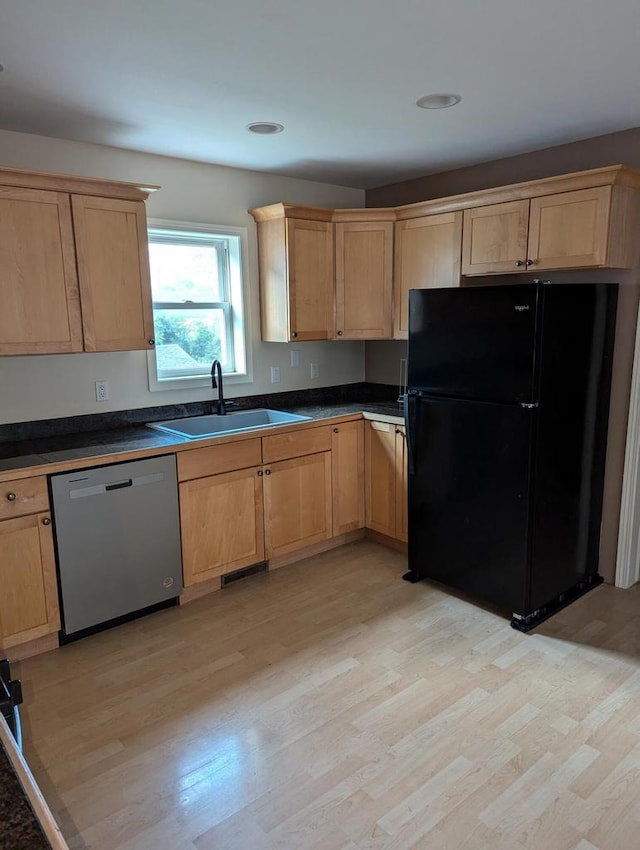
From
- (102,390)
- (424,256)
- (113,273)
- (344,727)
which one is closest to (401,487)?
(424,256)

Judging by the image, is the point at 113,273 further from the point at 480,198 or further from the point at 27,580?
the point at 480,198

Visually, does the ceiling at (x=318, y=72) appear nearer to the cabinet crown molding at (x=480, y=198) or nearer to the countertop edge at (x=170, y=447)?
the cabinet crown molding at (x=480, y=198)

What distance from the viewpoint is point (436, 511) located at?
3.14m

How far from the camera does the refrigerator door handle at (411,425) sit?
10.4 ft

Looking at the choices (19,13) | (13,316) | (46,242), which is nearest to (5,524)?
(13,316)

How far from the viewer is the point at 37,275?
8.77 ft

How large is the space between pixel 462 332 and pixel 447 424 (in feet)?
1.56

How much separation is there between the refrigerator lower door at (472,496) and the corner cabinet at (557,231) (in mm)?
849

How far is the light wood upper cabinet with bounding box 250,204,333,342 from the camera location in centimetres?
364

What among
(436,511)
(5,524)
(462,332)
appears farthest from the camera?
(436,511)

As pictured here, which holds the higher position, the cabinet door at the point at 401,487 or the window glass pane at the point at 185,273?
the window glass pane at the point at 185,273

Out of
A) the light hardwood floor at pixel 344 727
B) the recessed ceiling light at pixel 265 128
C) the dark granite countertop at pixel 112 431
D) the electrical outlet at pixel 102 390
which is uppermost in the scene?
the recessed ceiling light at pixel 265 128

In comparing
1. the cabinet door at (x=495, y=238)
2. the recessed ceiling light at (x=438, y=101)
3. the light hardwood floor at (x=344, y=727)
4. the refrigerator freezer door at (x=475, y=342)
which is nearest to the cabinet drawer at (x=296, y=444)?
the refrigerator freezer door at (x=475, y=342)

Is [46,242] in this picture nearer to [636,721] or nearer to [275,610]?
[275,610]
